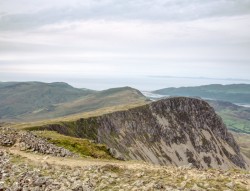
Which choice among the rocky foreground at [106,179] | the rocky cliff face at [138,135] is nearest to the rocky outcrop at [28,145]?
the rocky foreground at [106,179]

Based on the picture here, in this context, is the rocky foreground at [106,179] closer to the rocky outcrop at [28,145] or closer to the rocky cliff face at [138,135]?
the rocky outcrop at [28,145]

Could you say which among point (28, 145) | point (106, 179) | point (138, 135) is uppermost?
point (106, 179)

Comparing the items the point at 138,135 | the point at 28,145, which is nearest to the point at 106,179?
the point at 28,145

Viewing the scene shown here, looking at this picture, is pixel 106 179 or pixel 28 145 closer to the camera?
pixel 106 179

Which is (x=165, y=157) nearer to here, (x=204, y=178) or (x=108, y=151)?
(x=108, y=151)

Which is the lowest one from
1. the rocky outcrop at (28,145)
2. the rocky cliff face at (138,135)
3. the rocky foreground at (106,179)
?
the rocky cliff face at (138,135)

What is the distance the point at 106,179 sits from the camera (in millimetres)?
23453

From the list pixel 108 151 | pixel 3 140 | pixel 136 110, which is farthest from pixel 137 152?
pixel 3 140

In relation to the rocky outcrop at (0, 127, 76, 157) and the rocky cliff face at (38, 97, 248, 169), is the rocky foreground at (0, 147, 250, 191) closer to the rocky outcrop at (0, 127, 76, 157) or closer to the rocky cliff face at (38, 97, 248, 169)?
Answer: the rocky outcrop at (0, 127, 76, 157)

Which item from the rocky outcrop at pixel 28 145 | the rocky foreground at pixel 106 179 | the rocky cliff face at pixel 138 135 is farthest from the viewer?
the rocky cliff face at pixel 138 135

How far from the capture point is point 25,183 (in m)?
23.5

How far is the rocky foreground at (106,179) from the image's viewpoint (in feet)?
70.2

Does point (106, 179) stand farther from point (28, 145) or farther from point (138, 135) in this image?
point (138, 135)

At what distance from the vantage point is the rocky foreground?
2139cm
